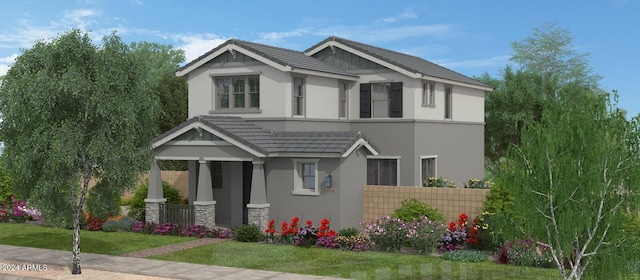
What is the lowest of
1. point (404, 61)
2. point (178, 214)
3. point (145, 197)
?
point (178, 214)

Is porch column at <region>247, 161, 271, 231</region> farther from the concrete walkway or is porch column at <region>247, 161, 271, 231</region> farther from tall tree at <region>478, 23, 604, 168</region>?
tall tree at <region>478, 23, 604, 168</region>

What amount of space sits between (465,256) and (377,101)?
11.5 m

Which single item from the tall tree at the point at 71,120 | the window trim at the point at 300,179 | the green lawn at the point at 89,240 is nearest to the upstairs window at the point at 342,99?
the window trim at the point at 300,179

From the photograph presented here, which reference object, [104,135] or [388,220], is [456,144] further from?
[104,135]

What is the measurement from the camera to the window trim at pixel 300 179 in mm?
24328

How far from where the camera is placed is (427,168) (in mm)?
30719

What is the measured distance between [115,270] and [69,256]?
126 inches

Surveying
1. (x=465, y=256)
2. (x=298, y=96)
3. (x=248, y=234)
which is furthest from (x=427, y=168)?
(x=465, y=256)

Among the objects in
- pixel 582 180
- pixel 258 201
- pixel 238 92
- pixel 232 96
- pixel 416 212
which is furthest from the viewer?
pixel 232 96

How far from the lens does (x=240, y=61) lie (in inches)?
1101

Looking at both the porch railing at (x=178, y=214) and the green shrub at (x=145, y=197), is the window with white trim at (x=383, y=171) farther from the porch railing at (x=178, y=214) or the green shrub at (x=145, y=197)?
the green shrub at (x=145, y=197)

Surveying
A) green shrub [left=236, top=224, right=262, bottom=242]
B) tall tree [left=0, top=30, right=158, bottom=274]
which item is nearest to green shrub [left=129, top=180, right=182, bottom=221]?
green shrub [left=236, top=224, right=262, bottom=242]

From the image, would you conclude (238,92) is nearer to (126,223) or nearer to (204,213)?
(204,213)

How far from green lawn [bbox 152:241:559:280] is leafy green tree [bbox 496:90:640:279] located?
5.00 meters
